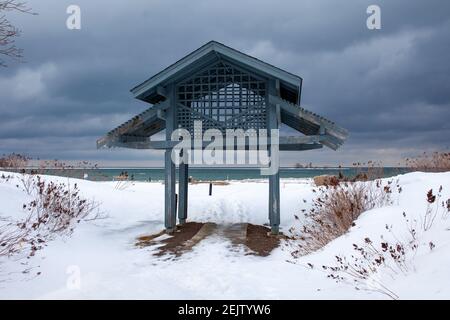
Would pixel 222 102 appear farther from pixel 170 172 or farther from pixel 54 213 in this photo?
pixel 54 213

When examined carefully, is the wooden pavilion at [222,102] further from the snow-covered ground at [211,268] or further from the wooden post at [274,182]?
the snow-covered ground at [211,268]

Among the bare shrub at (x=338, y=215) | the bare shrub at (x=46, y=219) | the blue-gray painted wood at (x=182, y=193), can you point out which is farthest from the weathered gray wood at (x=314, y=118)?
the bare shrub at (x=46, y=219)

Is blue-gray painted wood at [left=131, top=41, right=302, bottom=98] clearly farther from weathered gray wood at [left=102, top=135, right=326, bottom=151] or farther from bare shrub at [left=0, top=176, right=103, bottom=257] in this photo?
bare shrub at [left=0, top=176, right=103, bottom=257]

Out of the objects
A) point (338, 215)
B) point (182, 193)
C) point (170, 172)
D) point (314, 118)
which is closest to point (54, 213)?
point (170, 172)

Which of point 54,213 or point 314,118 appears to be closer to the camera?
point 314,118

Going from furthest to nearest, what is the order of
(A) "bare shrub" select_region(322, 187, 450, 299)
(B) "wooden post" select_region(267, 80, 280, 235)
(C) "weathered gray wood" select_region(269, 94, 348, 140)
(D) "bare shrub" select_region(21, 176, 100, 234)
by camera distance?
1. (B) "wooden post" select_region(267, 80, 280, 235)
2. (C) "weathered gray wood" select_region(269, 94, 348, 140)
3. (D) "bare shrub" select_region(21, 176, 100, 234)
4. (A) "bare shrub" select_region(322, 187, 450, 299)

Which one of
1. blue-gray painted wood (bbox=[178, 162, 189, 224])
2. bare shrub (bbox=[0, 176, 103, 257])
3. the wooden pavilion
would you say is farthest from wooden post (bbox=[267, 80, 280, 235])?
bare shrub (bbox=[0, 176, 103, 257])

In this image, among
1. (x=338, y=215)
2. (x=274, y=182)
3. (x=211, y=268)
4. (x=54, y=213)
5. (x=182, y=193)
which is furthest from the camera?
(x=182, y=193)

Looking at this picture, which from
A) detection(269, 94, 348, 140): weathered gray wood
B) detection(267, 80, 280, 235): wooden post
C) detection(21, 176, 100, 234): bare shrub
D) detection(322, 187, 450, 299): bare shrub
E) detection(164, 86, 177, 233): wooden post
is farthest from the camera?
detection(164, 86, 177, 233): wooden post

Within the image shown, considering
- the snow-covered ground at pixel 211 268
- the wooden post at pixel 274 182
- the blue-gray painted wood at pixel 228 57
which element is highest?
the blue-gray painted wood at pixel 228 57

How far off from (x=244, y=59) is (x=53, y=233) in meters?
7.11

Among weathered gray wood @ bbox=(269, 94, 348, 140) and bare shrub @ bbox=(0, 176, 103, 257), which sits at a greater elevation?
weathered gray wood @ bbox=(269, 94, 348, 140)

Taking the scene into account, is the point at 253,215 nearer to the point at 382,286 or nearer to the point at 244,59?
the point at 244,59

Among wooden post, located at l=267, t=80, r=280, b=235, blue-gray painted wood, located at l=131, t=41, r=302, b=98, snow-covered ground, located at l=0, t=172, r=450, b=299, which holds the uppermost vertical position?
blue-gray painted wood, located at l=131, t=41, r=302, b=98
